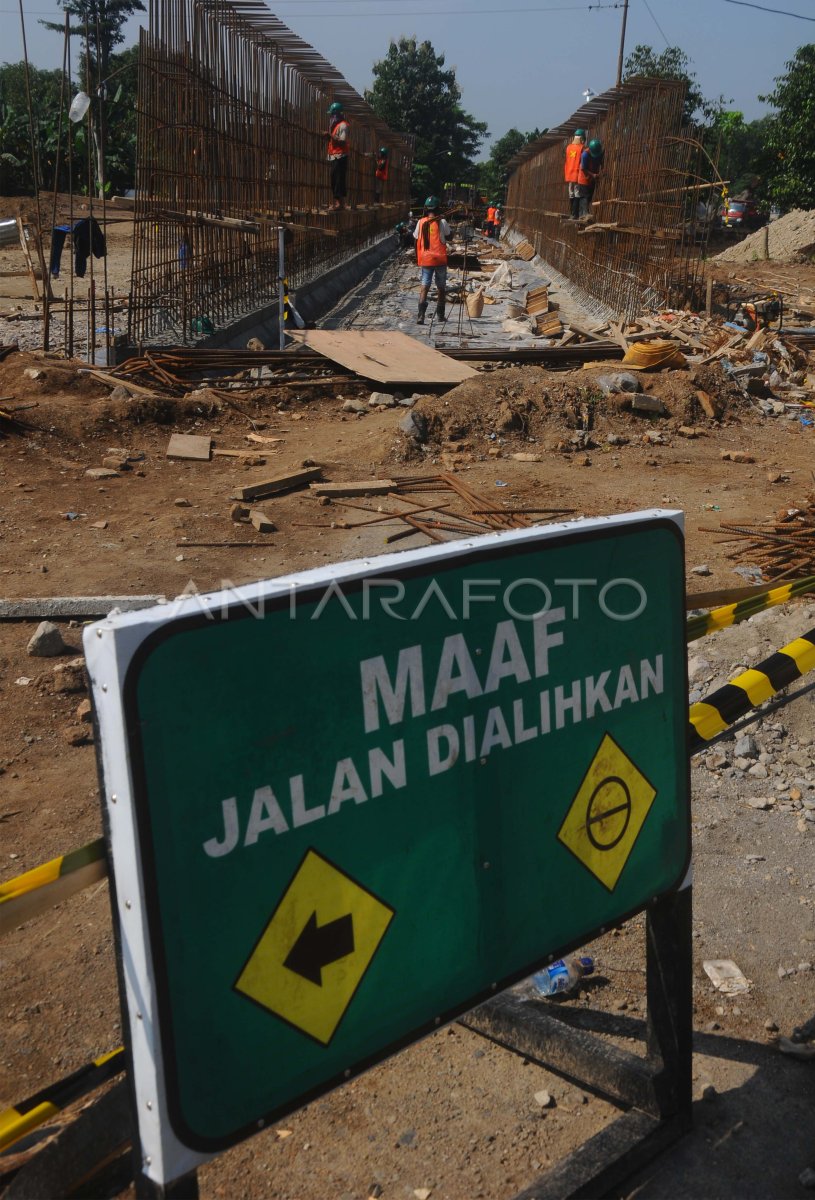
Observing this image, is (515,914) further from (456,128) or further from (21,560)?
(456,128)

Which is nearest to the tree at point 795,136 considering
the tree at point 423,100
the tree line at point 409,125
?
the tree line at point 409,125

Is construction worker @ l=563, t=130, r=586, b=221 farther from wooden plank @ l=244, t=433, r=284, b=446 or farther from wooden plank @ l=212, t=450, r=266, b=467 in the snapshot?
wooden plank @ l=212, t=450, r=266, b=467

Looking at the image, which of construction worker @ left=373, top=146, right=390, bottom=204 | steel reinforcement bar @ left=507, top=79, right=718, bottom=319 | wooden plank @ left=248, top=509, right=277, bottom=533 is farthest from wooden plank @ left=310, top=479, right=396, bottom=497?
construction worker @ left=373, top=146, right=390, bottom=204

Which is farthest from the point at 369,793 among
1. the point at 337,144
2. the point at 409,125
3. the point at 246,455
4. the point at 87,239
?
the point at 409,125

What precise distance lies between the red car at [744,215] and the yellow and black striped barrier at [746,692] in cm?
5764

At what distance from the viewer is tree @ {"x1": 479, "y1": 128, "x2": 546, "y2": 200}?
108125mm

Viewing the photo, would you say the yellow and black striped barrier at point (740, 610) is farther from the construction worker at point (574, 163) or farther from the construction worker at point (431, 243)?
the construction worker at point (574, 163)

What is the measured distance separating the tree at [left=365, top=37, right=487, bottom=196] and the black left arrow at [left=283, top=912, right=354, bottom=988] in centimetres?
10391

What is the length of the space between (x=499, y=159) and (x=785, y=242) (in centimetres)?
8750

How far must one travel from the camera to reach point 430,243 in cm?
1906

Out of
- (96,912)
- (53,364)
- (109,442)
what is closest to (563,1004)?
(96,912)

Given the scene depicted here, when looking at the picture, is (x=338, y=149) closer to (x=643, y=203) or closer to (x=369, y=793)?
(x=643, y=203)

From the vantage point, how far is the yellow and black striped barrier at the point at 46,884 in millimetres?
1885

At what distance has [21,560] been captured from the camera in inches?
317
